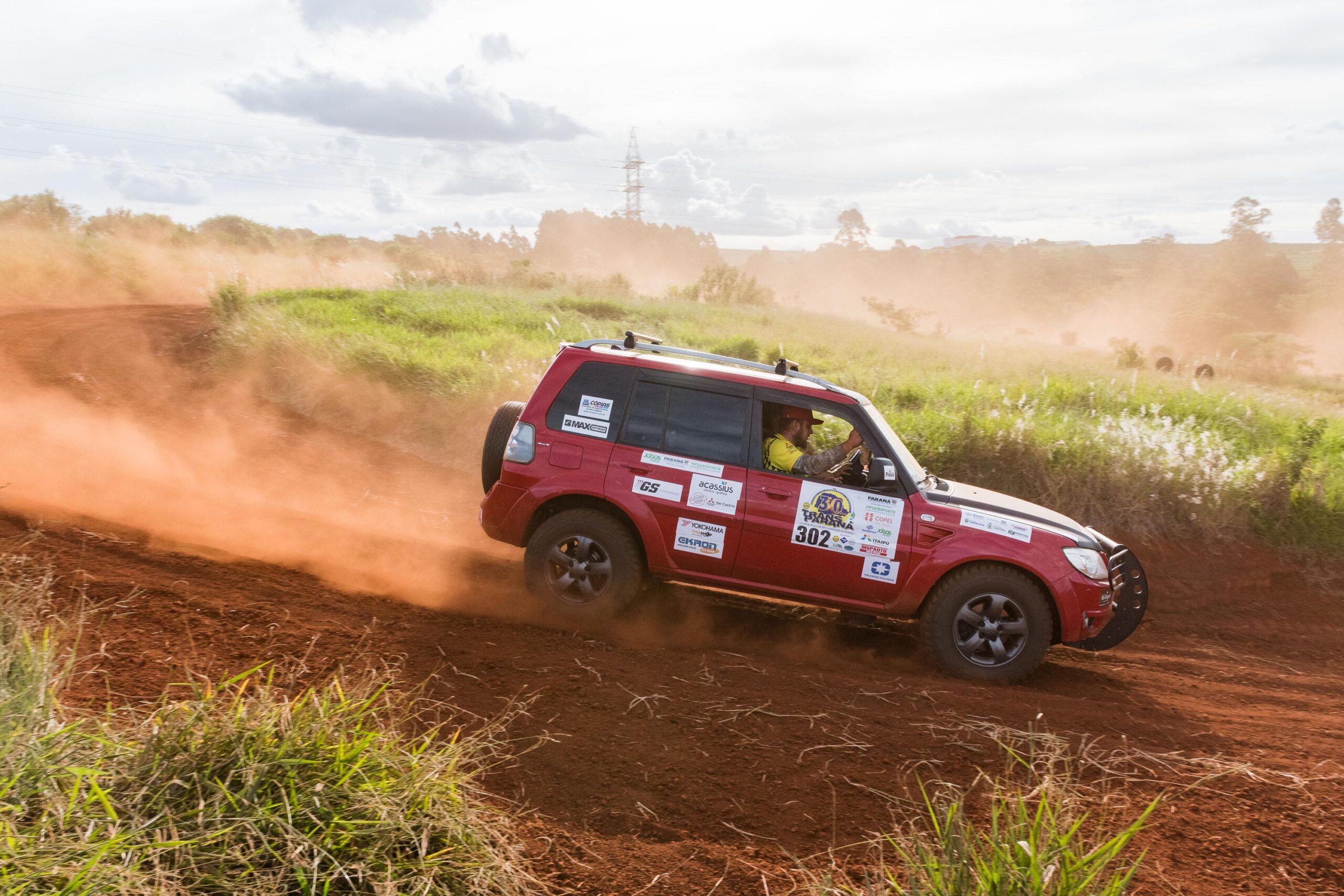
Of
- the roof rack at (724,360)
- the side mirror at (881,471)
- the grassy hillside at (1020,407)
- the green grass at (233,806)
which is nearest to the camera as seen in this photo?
the green grass at (233,806)

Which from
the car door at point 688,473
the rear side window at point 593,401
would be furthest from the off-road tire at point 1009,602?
the rear side window at point 593,401

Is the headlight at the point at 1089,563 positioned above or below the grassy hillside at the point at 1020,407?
below

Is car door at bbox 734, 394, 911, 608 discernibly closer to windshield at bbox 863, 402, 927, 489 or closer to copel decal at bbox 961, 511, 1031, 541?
windshield at bbox 863, 402, 927, 489

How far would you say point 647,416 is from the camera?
21.7 feet

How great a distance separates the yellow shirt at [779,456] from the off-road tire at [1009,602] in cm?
137

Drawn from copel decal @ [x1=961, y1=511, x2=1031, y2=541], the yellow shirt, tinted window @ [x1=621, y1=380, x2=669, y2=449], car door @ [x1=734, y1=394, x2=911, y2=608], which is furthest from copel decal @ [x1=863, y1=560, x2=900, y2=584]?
tinted window @ [x1=621, y1=380, x2=669, y2=449]

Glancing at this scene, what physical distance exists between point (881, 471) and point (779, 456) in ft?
2.50

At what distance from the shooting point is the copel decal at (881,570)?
20.8 feet

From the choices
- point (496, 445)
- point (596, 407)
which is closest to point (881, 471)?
point (596, 407)

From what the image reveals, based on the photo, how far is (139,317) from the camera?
17.6 metres

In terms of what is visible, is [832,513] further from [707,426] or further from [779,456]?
[707,426]

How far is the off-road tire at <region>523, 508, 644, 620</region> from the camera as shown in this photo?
6500mm

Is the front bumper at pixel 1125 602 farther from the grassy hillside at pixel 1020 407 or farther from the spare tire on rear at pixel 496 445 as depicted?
the spare tire on rear at pixel 496 445

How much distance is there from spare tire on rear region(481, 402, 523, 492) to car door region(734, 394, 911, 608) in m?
1.91
